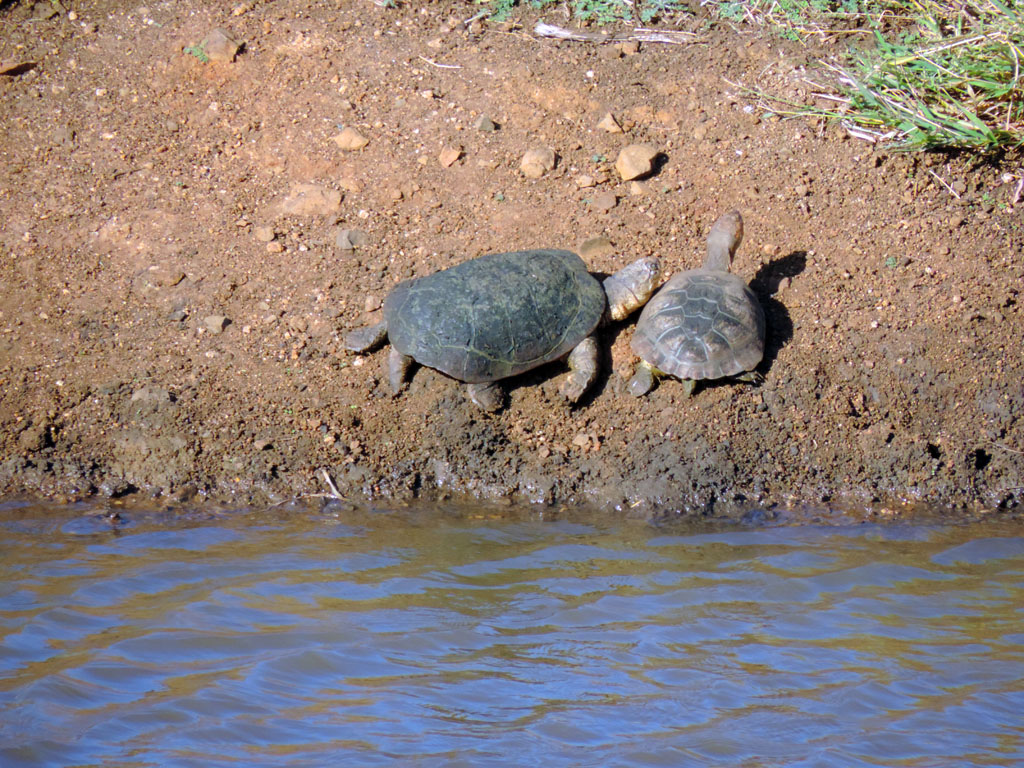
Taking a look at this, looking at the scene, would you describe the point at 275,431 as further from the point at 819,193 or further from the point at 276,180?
the point at 819,193

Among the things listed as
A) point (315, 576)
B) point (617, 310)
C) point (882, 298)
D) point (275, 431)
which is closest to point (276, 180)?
point (275, 431)

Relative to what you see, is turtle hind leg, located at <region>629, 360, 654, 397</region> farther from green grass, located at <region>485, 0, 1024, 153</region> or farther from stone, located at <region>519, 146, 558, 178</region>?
green grass, located at <region>485, 0, 1024, 153</region>

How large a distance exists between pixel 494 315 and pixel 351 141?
2.13 metres

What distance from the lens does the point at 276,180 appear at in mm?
6184

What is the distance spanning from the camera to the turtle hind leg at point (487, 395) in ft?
16.6

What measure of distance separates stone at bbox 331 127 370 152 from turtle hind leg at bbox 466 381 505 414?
2197mm

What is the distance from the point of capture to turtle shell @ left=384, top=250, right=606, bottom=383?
16.2 feet

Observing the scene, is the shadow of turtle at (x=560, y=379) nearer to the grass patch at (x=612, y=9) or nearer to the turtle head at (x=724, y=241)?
the turtle head at (x=724, y=241)

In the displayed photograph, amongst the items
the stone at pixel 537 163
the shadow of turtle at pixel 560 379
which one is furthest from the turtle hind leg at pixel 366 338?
the stone at pixel 537 163

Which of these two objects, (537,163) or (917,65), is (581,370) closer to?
(537,163)

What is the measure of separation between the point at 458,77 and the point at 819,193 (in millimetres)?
2703

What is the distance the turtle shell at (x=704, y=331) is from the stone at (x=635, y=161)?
1172mm

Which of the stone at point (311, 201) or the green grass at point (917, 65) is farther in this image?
the stone at point (311, 201)

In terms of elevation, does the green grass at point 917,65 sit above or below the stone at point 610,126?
above
